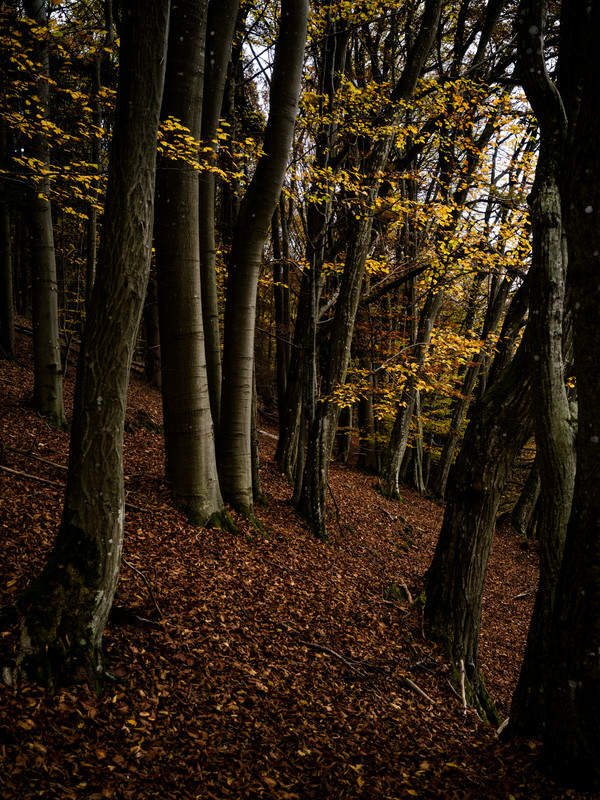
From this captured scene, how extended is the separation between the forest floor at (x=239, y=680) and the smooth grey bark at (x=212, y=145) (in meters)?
2.09

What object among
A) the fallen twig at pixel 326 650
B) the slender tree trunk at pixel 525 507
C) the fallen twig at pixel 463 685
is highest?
the fallen twig at pixel 326 650

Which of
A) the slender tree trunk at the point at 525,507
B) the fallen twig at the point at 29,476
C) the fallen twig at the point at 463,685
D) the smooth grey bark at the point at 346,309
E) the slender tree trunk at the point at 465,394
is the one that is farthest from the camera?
the slender tree trunk at the point at 525,507

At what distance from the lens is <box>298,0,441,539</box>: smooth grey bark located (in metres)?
8.41

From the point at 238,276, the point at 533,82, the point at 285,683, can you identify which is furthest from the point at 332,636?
the point at 533,82

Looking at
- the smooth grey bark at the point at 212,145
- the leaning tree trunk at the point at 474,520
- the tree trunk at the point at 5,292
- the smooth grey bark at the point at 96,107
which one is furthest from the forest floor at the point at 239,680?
the tree trunk at the point at 5,292

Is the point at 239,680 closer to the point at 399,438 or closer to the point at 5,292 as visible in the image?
the point at 399,438

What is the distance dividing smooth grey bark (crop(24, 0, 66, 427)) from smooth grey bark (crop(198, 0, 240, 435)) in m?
3.02

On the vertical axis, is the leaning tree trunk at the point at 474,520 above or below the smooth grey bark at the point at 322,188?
below

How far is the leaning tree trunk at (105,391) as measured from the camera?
10.1ft

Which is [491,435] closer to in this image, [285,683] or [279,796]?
[285,683]

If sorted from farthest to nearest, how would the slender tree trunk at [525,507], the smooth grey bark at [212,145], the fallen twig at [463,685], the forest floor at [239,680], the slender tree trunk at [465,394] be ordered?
1. the slender tree trunk at [525,507]
2. the slender tree trunk at [465,394]
3. the smooth grey bark at [212,145]
4. the fallen twig at [463,685]
5. the forest floor at [239,680]

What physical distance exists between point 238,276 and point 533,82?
4.66 metres

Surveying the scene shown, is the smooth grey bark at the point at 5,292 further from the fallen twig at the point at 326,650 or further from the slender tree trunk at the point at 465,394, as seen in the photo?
the slender tree trunk at the point at 465,394

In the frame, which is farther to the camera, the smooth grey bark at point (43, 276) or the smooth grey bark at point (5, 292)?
the smooth grey bark at point (5, 292)
